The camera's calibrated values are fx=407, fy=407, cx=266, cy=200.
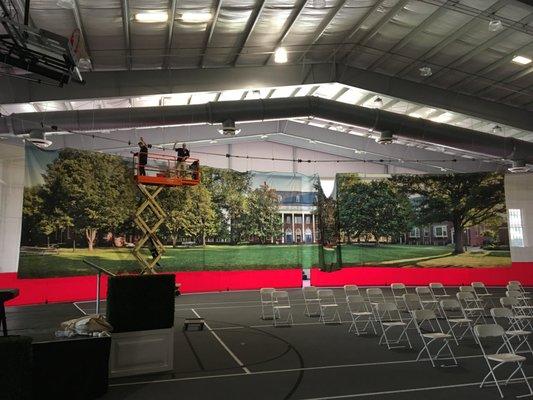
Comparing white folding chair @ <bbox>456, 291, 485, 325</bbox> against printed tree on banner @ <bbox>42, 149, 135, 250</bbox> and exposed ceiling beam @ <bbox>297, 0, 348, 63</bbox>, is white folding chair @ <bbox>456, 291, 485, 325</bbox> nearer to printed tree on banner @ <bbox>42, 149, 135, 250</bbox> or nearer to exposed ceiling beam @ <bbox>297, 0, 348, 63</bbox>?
exposed ceiling beam @ <bbox>297, 0, 348, 63</bbox>

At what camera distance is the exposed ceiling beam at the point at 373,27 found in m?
9.14

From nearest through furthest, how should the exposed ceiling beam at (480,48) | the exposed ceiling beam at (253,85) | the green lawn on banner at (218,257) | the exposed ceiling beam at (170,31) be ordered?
the exposed ceiling beam at (170,31)
the exposed ceiling beam at (480,48)
the exposed ceiling beam at (253,85)
the green lawn on banner at (218,257)

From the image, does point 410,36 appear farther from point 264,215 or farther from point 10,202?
point 10,202

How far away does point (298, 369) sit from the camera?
Result: 19.9 feet

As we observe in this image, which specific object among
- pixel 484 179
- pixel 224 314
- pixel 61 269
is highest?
pixel 484 179

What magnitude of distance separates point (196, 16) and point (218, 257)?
35.4 ft

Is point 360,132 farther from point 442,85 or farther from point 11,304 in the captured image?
point 11,304

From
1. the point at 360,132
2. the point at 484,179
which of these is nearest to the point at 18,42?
the point at 360,132

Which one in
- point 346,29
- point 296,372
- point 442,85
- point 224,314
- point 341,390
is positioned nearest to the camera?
point 341,390

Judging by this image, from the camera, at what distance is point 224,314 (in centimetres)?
1116

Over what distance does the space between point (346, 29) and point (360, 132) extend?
10.1 metres

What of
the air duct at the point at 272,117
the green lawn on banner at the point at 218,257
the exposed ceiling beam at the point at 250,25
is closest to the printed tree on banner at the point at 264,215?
the green lawn on banner at the point at 218,257

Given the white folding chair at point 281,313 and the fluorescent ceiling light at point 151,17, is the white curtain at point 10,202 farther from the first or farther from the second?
the white folding chair at point 281,313

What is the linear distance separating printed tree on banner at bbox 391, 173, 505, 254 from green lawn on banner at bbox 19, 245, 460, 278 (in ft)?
4.81
